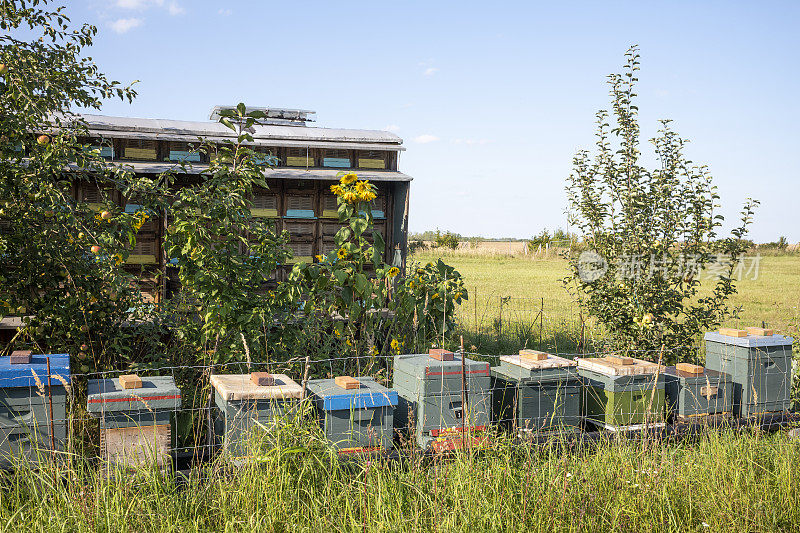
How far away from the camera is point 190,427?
5.33 m

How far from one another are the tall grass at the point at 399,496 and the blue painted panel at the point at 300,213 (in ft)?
13.9

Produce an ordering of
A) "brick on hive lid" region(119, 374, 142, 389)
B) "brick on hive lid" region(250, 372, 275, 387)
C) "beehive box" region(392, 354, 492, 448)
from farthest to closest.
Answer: "beehive box" region(392, 354, 492, 448)
"brick on hive lid" region(250, 372, 275, 387)
"brick on hive lid" region(119, 374, 142, 389)

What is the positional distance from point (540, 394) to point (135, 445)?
121 inches

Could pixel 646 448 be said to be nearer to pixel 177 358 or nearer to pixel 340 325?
pixel 340 325

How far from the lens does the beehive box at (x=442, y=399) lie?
4.68 metres

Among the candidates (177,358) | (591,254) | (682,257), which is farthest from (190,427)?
(682,257)

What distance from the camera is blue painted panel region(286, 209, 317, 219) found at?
7.97 meters

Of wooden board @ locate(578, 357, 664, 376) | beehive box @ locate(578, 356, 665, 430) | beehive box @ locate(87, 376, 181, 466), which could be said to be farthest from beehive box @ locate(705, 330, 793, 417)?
beehive box @ locate(87, 376, 181, 466)

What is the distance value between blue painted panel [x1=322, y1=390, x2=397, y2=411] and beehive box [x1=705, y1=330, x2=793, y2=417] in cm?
361

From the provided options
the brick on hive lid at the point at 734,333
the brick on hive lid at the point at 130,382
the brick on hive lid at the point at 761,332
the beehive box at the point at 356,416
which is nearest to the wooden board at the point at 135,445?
the brick on hive lid at the point at 130,382

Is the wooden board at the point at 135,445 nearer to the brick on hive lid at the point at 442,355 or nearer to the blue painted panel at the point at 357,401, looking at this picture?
the blue painted panel at the point at 357,401

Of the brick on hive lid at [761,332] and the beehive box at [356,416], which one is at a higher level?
the brick on hive lid at [761,332]

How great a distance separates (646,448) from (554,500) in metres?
1.12

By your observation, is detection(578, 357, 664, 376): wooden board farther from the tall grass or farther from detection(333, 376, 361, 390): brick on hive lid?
detection(333, 376, 361, 390): brick on hive lid
